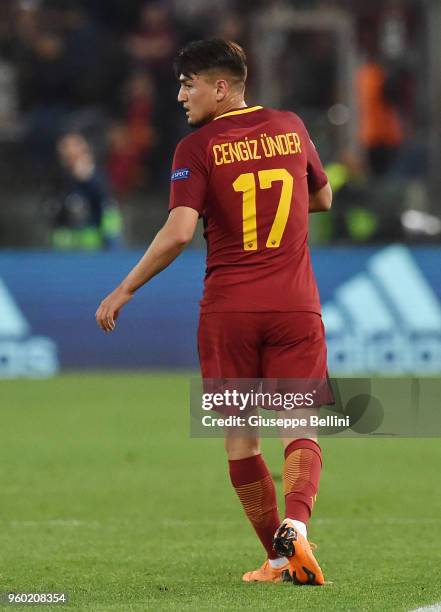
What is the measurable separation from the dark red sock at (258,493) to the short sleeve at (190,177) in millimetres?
1017

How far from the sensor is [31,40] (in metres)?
19.9

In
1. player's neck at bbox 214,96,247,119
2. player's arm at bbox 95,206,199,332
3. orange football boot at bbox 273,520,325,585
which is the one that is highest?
player's neck at bbox 214,96,247,119

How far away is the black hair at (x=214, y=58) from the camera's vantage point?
6.03 metres

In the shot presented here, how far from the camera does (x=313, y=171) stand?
629 cm

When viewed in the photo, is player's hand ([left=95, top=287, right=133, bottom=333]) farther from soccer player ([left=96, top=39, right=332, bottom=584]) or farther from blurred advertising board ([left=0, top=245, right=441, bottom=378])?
blurred advertising board ([left=0, top=245, right=441, bottom=378])

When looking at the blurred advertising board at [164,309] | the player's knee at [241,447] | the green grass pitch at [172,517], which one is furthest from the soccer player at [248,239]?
the blurred advertising board at [164,309]

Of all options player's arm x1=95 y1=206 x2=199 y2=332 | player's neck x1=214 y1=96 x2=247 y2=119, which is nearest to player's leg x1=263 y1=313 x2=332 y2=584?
player's arm x1=95 y1=206 x2=199 y2=332

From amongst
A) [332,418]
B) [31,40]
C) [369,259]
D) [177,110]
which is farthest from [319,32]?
[332,418]

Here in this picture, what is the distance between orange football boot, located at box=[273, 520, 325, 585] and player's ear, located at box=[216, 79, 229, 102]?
5.30 ft

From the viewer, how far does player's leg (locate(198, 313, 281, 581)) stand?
6047 millimetres

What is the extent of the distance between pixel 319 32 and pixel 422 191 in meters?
2.80

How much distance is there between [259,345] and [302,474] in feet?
1.70

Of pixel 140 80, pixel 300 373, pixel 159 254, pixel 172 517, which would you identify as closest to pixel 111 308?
pixel 159 254

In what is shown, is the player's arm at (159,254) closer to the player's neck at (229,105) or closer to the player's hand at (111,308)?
the player's hand at (111,308)
